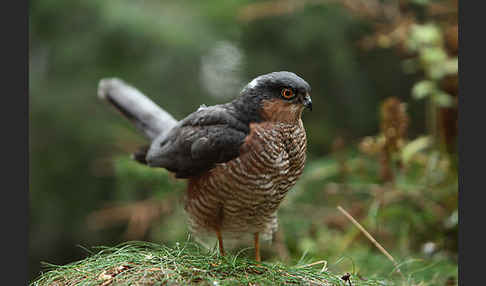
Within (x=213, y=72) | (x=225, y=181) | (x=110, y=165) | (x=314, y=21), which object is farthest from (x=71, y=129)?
(x=225, y=181)

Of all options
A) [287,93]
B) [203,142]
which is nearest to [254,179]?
[203,142]

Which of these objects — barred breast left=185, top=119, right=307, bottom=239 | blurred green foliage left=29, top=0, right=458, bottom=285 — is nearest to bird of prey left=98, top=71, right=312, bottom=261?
barred breast left=185, top=119, right=307, bottom=239

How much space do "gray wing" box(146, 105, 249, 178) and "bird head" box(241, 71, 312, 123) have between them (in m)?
0.13

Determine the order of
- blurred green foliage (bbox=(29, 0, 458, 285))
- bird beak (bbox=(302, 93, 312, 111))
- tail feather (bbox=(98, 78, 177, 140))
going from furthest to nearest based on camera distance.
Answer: blurred green foliage (bbox=(29, 0, 458, 285)) < tail feather (bbox=(98, 78, 177, 140)) < bird beak (bbox=(302, 93, 312, 111))

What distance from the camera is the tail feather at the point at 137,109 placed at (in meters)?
3.18

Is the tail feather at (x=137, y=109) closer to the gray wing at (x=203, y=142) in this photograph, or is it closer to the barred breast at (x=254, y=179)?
the gray wing at (x=203, y=142)

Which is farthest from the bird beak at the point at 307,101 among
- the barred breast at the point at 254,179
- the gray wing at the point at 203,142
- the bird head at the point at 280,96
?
the gray wing at the point at 203,142

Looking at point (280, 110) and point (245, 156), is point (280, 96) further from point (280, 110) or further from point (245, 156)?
point (245, 156)

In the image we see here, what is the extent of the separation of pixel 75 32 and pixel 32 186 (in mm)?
1562

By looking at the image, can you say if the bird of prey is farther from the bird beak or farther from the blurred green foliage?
the blurred green foliage

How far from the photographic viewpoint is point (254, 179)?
2.31 m

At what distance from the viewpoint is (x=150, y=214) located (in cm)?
419

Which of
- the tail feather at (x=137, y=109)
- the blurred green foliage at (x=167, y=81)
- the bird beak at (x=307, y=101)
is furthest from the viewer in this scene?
the blurred green foliage at (x=167, y=81)

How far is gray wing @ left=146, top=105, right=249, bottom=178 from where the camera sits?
7.74 feet
